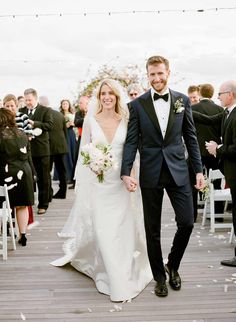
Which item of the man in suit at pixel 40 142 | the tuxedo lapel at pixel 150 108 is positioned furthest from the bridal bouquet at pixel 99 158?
the man in suit at pixel 40 142

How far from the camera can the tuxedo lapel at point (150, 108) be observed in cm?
421

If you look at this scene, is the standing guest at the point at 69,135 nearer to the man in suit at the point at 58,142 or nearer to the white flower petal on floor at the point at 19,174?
the man in suit at the point at 58,142

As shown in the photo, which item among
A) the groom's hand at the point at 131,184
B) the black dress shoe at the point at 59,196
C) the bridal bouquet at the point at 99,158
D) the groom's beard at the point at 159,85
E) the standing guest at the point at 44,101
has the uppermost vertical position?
the groom's beard at the point at 159,85

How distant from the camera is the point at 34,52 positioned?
1623cm

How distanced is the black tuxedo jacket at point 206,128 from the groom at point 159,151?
117 inches

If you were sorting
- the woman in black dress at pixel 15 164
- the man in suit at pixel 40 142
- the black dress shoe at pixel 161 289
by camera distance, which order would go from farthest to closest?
the man in suit at pixel 40 142, the woman in black dress at pixel 15 164, the black dress shoe at pixel 161 289

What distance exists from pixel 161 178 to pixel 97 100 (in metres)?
1.04

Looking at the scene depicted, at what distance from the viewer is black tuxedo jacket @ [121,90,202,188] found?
4.24 meters

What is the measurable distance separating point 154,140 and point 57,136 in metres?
5.23

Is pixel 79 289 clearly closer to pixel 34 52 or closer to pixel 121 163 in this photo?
pixel 121 163

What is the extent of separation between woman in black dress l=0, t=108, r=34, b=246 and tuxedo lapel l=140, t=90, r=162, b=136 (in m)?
2.15

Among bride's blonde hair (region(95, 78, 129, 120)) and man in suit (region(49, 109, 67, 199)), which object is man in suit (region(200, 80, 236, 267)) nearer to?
bride's blonde hair (region(95, 78, 129, 120))

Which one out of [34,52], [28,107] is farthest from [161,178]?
[34,52]

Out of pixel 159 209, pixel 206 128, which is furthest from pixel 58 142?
pixel 159 209
